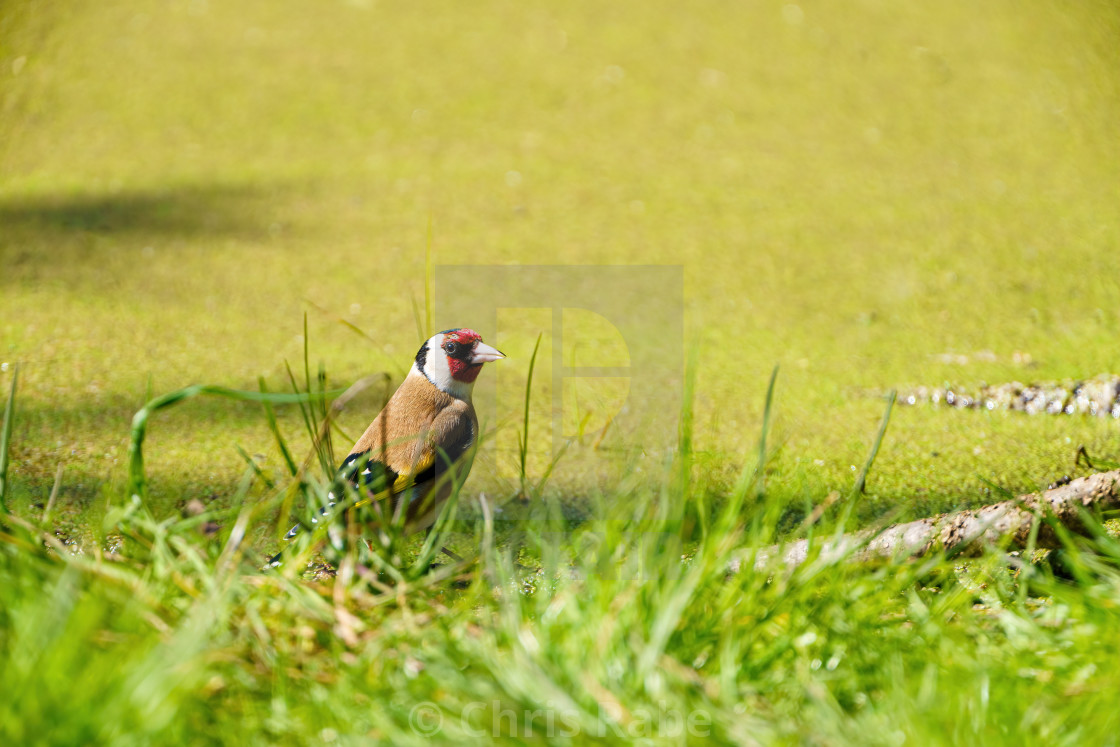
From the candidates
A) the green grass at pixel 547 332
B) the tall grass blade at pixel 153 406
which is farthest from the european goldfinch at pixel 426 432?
the tall grass blade at pixel 153 406

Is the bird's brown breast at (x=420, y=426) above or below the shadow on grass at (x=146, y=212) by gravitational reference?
above

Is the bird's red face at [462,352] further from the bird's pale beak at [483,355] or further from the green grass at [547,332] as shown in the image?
the green grass at [547,332]

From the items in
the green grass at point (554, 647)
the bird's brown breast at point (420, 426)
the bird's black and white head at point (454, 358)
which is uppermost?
→ the green grass at point (554, 647)

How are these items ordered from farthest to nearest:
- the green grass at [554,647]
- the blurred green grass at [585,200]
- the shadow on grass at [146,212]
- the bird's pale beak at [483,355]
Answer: the shadow on grass at [146,212] < the blurred green grass at [585,200] < the bird's pale beak at [483,355] < the green grass at [554,647]

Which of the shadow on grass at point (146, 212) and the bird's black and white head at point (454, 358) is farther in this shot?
the shadow on grass at point (146, 212)

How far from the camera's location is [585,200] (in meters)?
3.57

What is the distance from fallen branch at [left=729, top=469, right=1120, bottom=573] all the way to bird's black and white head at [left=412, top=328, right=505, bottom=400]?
2.75 feet

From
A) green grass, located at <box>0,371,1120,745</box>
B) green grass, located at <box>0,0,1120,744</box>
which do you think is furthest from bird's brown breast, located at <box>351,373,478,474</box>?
green grass, located at <box>0,371,1120,745</box>

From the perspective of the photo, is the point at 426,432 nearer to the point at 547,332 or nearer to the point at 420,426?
the point at 420,426

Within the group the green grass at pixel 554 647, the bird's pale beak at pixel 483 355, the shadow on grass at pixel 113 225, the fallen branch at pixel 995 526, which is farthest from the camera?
the shadow on grass at pixel 113 225

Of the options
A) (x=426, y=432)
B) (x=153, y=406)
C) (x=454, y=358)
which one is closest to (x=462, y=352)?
(x=454, y=358)

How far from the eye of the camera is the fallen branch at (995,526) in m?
1.63

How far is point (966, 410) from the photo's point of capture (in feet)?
8.04

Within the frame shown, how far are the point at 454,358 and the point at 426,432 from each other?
368mm
